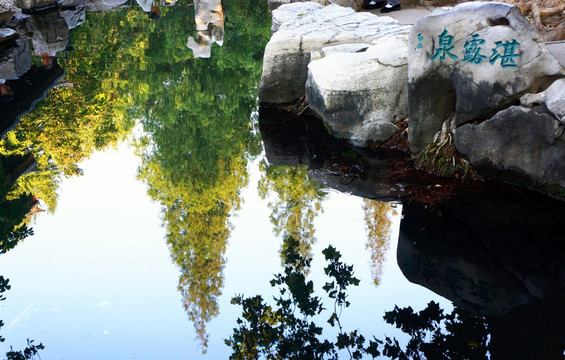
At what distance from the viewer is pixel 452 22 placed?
6.96 metres

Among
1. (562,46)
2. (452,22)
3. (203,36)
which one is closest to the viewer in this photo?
(452,22)

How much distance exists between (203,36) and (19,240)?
33.2ft

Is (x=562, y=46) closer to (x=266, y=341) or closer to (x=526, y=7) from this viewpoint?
A: (x=526, y=7)

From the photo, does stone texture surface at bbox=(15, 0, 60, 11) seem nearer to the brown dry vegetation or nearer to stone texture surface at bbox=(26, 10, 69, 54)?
stone texture surface at bbox=(26, 10, 69, 54)

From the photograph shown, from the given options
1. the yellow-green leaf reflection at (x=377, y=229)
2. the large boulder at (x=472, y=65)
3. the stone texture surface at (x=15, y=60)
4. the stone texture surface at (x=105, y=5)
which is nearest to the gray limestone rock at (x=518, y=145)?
the large boulder at (x=472, y=65)

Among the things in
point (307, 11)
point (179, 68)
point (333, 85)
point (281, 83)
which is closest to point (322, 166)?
point (333, 85)

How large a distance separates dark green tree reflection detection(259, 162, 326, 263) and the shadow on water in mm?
199

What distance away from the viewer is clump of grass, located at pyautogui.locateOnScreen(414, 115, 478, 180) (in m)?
7.24

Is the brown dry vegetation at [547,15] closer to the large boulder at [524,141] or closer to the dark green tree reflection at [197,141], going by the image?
the large boulder at [524,141]

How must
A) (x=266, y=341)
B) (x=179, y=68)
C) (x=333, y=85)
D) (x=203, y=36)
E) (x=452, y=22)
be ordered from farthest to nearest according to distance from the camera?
(x=203, y=36) → (x=179, y=68) → (x=333, y=85) → (x=452, y=22) → (x=266, y=341)

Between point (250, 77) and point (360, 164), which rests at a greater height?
point (360, 164)

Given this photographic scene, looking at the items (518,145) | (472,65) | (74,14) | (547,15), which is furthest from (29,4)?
(518,145)

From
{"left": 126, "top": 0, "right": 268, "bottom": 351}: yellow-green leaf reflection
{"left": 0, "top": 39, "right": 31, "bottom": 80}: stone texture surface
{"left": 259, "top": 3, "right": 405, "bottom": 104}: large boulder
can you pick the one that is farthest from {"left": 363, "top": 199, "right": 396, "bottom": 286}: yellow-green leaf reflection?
{"left": 0, "top": 39, "right": 31, "bottom": 80}: stone texture surface

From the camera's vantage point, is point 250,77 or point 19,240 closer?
point 19,240
